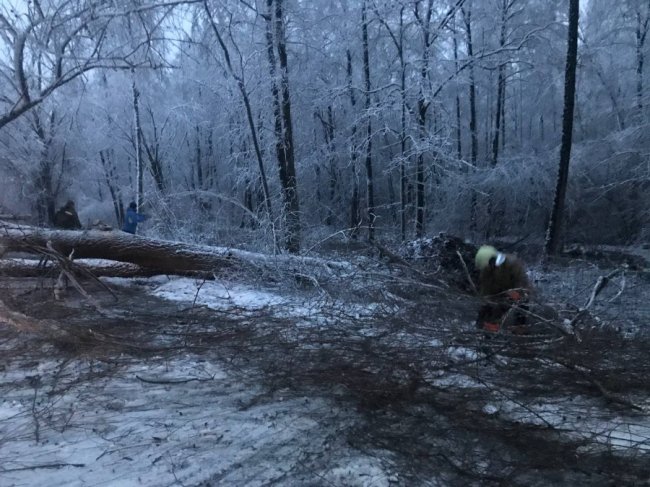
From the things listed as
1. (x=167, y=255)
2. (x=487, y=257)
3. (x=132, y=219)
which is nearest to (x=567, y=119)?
(x=487, y=257)

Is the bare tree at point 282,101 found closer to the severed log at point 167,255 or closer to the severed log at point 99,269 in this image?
the severed log at point 167,255

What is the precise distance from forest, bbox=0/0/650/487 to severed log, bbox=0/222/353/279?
4cm

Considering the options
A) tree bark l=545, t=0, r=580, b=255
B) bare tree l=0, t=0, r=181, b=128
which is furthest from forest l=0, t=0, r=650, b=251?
tree bark l=545, t=0, r=580, b=255

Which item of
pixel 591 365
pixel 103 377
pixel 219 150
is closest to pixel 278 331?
pixel 103 377

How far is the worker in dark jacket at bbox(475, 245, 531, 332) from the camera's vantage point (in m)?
4.92

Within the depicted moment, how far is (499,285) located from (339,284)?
96.7 inches

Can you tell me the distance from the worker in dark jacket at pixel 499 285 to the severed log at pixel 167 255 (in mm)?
2836

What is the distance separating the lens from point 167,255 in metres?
8.19

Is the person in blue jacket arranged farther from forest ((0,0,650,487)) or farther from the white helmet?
the white helmet

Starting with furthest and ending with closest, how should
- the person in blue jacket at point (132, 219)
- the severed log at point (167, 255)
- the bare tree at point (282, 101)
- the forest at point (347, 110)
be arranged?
the person in blue jacket at point (132, 219), the bare tree at point (282, 101), the forest at point (347, 110), the severed log at point (167, 255)

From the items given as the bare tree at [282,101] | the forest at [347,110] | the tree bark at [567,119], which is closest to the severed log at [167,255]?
the forest at [347,110]

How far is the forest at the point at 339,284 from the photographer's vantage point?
3111 millimetres

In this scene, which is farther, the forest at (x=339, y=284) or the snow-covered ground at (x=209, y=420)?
the forest at (x=339, y=284)

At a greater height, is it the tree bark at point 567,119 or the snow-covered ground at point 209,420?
the tree bark at point 567,119
